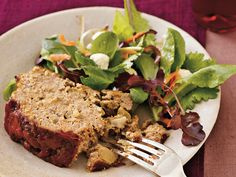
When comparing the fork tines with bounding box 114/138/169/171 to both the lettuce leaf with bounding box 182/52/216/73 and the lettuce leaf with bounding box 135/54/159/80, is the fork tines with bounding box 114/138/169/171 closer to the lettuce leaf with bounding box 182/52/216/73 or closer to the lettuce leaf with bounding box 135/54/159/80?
the lettuce leaf with bounding box 135/54/159/80

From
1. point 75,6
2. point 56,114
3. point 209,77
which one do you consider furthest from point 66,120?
point 75,6

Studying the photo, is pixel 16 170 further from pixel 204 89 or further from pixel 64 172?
pixel 204 89

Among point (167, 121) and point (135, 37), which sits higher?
point (135, 37)

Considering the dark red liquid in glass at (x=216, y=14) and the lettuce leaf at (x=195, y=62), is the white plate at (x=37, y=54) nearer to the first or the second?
the lettuce leaf at (x=195, y=62)

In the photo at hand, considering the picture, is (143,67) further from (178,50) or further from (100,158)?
Result: (100,158)

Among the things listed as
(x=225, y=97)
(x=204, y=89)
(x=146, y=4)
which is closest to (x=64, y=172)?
(x=204, y=89)

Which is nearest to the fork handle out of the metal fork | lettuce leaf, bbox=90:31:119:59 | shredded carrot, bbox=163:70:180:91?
the metal fork

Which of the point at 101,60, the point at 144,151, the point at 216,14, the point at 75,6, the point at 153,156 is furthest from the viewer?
the point at 75,6
